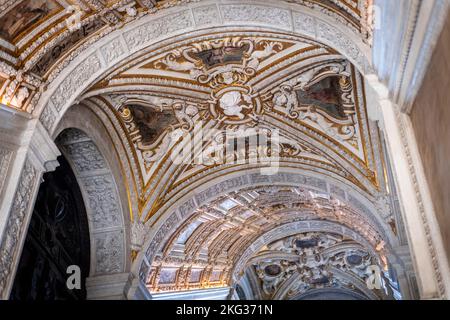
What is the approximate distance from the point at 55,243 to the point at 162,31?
350 centimetres

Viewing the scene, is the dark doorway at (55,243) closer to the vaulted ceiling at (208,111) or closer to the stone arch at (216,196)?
the vaulted ceiling at (208,111)

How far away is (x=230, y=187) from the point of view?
10664 millimetres

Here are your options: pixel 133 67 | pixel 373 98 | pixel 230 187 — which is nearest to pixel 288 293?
pixel 230 187

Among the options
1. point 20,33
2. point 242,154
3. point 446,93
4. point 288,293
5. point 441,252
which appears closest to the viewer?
point 446,93

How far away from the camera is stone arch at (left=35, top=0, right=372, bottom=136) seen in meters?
6.20

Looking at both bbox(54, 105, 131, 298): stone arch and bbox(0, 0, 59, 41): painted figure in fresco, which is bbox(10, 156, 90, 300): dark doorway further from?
bbox(0, 0, 59, 41): painted figure in fresco

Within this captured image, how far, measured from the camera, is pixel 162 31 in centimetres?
679

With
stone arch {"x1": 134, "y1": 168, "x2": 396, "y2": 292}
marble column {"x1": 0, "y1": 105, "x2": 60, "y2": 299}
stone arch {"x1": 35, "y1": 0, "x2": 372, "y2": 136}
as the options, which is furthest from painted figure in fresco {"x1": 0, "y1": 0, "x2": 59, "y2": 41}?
stone arch {"x1": 134, "y1": 168, "x2": 396, "y2": 292}

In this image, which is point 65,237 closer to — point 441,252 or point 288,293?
point 441,252

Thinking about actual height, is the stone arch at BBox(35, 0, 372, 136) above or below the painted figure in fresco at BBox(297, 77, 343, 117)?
below

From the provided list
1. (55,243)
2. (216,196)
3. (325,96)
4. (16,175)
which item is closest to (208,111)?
(325,96)

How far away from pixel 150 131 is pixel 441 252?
6.52 meters

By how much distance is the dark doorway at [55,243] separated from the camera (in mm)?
6716

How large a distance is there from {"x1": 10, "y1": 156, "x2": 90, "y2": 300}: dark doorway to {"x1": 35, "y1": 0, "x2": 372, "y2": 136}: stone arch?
1684 millimetres
